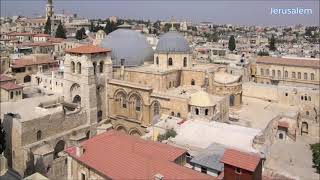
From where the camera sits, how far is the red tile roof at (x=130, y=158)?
13.7m

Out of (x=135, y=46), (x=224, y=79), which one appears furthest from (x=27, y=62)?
(x=224, y=79)

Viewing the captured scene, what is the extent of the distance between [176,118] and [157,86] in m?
4.44

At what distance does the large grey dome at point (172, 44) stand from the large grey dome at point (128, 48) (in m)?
2.00

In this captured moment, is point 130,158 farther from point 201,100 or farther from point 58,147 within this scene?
point 58,147

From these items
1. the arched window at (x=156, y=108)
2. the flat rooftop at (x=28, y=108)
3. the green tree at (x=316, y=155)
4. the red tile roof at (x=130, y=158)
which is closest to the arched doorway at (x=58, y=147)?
the flat rooftop at (x=28, y=108)

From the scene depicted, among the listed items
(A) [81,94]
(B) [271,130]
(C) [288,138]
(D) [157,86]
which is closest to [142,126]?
(D) [157,86]

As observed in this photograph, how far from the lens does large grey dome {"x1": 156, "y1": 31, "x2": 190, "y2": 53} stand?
30.0 meters

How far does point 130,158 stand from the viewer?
14633 millimetres

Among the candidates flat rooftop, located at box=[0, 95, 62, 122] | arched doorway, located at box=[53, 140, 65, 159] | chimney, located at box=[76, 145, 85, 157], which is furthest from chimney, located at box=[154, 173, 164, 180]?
arched doorway, located at box=[53, 140, 65, 159]

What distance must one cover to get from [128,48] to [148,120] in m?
7.65

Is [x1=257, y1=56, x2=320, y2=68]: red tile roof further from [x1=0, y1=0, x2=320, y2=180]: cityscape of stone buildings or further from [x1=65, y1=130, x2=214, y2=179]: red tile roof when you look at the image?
[x1=65, y1=130, x2=214, y2=179]: red tile roof

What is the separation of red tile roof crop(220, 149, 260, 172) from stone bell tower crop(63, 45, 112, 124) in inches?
611

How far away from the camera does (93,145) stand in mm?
16203

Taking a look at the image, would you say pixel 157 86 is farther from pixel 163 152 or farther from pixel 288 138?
pixel 163 152
